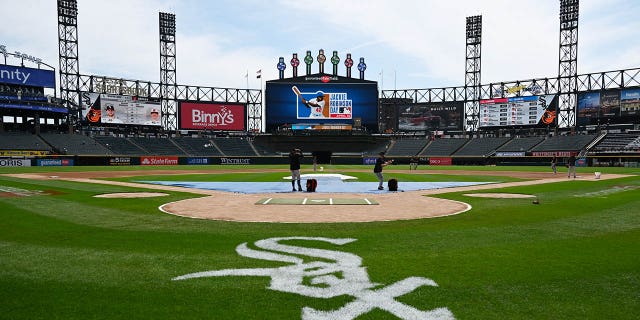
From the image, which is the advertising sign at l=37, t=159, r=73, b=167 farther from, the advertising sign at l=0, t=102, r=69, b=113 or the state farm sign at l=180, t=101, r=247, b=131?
the state farm sign at l=180, t=101, r=247, b=131

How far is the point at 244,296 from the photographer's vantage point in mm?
4469

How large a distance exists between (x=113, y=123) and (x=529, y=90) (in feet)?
247

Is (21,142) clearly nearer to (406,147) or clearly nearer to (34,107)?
(34,107)

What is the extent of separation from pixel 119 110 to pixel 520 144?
70.6 meters

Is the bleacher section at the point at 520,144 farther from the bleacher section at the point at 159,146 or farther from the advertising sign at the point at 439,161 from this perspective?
the bleacher section at the point at 159,146

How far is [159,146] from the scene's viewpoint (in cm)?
7281

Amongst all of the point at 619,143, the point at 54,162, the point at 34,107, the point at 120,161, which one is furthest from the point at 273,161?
the point at 619,143

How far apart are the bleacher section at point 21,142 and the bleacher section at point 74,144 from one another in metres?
1.32

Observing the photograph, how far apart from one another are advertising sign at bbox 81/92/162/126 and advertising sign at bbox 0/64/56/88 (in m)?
5.67

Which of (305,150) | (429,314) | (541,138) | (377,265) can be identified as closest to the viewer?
(429,314)

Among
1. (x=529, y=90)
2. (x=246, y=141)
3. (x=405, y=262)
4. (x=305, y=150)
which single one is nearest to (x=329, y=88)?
(x=305, y=150)

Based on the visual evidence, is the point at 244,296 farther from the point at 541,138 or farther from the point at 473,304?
the point at 541,138

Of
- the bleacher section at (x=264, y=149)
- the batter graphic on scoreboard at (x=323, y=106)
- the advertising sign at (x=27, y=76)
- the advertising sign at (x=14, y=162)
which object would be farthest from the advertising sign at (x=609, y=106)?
the advertising sign at (x=27, y=76)

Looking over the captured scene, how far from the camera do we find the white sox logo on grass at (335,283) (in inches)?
159
